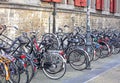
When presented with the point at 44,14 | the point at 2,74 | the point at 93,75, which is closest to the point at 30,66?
the point at 2,74

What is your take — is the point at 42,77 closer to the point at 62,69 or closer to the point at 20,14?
the point at 62,69

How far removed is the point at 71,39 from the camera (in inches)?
444

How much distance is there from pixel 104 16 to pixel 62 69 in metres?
14.7

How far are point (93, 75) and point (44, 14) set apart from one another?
5.50 m

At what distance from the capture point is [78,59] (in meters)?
10.2

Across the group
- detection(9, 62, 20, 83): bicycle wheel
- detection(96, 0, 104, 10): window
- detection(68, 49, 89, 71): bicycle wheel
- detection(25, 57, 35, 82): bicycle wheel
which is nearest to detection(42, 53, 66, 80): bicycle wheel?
detection(25, 57, 35, 82): bicycle wheel

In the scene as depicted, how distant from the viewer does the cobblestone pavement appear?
344 inches

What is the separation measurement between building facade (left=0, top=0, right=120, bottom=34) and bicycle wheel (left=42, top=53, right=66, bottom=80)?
3740 mm

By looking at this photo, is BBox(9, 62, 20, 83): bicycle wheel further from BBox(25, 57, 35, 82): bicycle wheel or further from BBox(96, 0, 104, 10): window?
BBox(96, 0, 104, 10): window

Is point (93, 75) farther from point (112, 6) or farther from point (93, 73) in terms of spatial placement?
point (112, 6)

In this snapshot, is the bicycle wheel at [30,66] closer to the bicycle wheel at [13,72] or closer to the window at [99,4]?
the bicycle wheel at [13,72]

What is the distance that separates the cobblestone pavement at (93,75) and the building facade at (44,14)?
292cm

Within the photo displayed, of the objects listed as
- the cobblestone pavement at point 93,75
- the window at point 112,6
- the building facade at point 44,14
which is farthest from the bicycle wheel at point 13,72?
the window at point 112,6

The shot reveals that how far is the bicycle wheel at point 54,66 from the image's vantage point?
857cm
